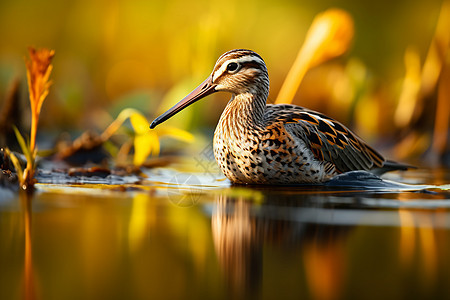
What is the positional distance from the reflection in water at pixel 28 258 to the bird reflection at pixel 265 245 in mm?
817

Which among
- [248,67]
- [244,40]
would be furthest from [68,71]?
[248,67]

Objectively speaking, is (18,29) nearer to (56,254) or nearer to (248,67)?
(248,67)

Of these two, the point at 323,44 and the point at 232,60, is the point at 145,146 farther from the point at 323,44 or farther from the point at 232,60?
the point at 323,44

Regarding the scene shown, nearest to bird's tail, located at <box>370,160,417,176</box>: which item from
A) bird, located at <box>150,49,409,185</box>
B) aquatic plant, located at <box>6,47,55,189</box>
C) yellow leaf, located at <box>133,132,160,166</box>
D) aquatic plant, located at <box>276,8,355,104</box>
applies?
bird, located at <box>150,49,409,185</box>

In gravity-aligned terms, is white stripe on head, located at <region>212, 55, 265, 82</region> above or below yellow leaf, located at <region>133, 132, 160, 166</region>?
above

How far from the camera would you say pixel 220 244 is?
3600 mm

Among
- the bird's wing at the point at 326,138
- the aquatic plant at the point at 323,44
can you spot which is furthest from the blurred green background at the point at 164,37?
the bird's wing at the point at 326,138

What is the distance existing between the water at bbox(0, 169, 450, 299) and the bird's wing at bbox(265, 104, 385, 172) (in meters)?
0.78

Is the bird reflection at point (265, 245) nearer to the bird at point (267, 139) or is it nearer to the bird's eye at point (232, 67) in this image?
the bird at point (267, 139)

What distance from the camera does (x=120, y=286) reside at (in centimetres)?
281

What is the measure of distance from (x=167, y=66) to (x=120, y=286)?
31.1 feet

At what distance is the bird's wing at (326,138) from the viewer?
616cm

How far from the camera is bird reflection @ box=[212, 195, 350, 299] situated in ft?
9.57

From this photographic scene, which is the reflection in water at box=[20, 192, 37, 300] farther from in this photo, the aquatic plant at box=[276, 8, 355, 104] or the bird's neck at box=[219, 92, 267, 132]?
the aquatic plant at box=[276, 8, 355, 104]
